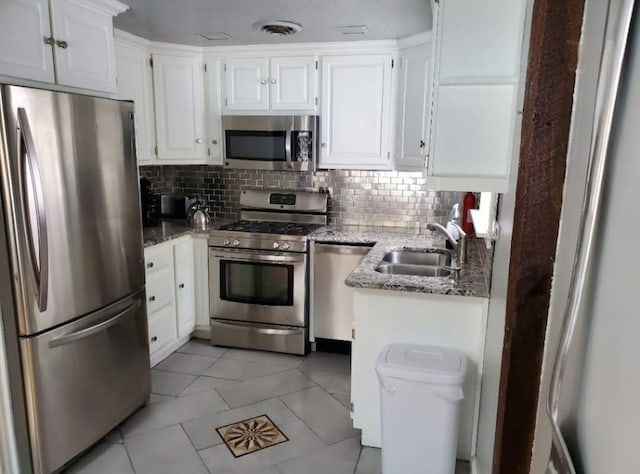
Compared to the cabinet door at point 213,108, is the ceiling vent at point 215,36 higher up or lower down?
higher up

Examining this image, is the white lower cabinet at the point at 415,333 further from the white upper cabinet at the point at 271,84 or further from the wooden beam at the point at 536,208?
the white upper cabinet at the point at 271,84

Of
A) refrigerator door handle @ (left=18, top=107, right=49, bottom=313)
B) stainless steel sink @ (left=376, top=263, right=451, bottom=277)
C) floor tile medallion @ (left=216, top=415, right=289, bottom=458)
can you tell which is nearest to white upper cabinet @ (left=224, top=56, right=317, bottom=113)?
stainless steel sink @ (left=376, top=263, right=451, bottom=277)

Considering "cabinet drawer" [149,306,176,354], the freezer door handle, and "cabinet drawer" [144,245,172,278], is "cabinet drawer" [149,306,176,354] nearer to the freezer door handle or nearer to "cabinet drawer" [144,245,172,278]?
"cabinet drawer" [144,245,172,278]

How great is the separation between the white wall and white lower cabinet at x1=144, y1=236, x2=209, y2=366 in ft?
7.19

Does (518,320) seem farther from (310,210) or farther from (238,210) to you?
(238,210)

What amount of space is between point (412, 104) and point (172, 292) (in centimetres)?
222

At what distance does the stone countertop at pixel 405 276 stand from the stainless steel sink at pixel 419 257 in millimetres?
40

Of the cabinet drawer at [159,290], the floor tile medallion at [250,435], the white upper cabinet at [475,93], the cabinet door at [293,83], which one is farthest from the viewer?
the cabinet door at [293,83]

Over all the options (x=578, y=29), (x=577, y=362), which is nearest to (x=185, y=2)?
(x=578, y=29)

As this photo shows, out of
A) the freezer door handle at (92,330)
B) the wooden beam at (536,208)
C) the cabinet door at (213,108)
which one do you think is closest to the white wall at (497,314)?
the wooden beam at (536,208)

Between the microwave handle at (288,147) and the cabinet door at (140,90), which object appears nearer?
the cabinet door at (140,90)

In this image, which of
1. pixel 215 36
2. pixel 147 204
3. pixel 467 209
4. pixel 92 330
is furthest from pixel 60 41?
pixel 467 209

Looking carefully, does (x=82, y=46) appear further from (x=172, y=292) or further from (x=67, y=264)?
(x=172, y=292)

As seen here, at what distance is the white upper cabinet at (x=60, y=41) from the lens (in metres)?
1.98
